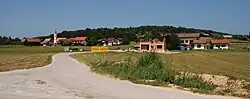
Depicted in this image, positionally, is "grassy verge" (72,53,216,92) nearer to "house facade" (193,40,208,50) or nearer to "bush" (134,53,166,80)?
"bush" (134,53,166,80)

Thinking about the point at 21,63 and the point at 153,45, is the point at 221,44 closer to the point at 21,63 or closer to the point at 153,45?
the point at 153,45

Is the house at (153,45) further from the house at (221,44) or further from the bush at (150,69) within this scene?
the bush at (150,69)

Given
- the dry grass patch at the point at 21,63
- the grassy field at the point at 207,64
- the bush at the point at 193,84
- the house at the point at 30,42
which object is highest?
the house at the point at 30,42

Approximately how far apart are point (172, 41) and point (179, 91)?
101 m

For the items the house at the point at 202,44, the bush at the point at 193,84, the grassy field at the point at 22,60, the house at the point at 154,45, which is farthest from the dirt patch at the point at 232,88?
the house at the point at 202,44

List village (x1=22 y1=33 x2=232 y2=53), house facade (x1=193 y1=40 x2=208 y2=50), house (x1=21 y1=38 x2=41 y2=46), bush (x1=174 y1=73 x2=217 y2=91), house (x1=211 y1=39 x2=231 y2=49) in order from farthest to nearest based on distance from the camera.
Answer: house (x1=21 y1=38 x2=41 y2=46) < house facade (x1=193 y1=40 x2=208 y2=50) < house (x1=211 y1=39 x2=231 y2=49) < village (x1=22 y1=33 x2=232 y2=53) < bush (x1=174 y1=73 x2=217 y2=91)

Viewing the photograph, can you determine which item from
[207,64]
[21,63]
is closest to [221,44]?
[207,64]

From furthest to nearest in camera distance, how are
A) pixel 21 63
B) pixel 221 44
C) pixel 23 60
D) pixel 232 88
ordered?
1. pixel 221 44
2. pixel 23 60
3. pixel 21 63
4. pixel 232 88

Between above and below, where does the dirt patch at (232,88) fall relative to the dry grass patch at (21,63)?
above

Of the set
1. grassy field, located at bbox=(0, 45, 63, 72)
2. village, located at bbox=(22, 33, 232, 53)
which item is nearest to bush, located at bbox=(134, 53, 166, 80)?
grassy field, located at bbox=(0, 45, 63, 72)

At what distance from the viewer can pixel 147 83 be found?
61.3 ft

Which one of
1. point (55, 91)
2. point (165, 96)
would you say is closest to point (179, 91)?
point (165, 96)

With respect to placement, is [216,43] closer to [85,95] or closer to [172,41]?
[172,41]

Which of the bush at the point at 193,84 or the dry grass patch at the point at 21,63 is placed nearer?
the bush at the point at 193,84
